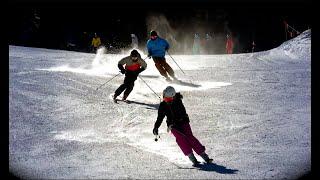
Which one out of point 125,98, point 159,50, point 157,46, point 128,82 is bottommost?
point 125,98

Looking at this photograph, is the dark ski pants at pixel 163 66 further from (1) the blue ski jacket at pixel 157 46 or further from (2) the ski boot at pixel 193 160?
(2) the ski boot at pixel 193 160

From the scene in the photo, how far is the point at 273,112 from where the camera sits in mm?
10680

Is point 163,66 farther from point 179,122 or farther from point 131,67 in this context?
point 179,122

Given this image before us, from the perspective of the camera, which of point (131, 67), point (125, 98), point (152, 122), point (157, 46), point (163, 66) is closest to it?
point (152, 122)

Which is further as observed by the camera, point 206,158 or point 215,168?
point 206,158

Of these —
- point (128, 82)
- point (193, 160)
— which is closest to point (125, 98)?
point (128, 82)

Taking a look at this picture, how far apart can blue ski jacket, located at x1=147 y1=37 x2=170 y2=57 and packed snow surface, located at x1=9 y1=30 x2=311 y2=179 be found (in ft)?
2.58

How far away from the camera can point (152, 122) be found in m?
10.3

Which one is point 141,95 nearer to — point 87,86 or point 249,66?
point 87,86

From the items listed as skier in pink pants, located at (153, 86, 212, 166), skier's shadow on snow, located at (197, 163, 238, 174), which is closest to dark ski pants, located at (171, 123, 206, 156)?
skier in pink pants, located at (153, 86, 212, 166)

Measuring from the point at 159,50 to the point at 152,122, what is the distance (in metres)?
3.64

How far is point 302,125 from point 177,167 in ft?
10.3

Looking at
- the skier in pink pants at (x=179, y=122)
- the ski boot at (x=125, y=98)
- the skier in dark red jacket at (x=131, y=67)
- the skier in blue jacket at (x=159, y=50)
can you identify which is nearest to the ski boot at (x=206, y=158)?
the skier in pink pants at (x=179, y=122)
